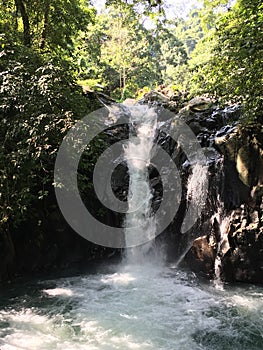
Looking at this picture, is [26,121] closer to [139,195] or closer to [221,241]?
[221,241]

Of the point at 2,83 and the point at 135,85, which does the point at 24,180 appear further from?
the point at 135,85

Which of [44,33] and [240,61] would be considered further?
[44,33]

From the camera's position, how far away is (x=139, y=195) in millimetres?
9445

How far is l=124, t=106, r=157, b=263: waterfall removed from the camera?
8883mm

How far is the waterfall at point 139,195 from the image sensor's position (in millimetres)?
8883

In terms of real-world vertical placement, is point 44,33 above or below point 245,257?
above

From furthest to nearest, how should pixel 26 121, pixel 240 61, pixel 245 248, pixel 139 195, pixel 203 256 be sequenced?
1. pixel 139 195
2. pixel 203 256
3. pixel 245 248
4. pixel 26 121
5. pixel 240 61

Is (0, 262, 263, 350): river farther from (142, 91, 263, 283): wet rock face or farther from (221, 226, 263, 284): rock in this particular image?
(142, 91, 263, 283): wet rock face

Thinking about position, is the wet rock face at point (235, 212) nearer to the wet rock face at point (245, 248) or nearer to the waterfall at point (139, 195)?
the wet rock face at point (245, 248)

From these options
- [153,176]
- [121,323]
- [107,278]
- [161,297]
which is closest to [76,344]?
[121,323]

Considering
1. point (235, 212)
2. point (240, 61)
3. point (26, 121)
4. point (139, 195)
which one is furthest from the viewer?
point (139, 195)

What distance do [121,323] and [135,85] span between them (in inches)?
937

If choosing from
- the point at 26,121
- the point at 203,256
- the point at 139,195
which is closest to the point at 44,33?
the point at 139,195

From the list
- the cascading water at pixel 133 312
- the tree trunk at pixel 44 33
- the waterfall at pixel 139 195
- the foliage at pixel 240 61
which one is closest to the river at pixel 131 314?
the cascading water at pixel 133 312
